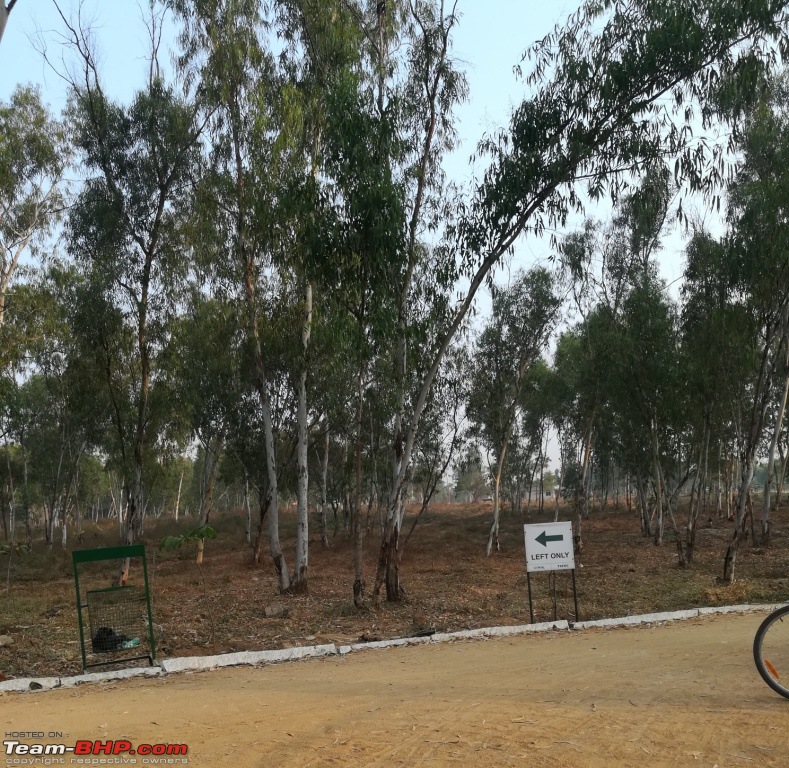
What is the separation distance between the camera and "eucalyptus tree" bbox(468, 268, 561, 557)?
27.5m

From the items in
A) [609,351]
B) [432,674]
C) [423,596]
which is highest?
[609,351]

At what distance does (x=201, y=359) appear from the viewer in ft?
82.7

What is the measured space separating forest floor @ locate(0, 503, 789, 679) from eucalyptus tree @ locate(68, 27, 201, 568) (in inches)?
157

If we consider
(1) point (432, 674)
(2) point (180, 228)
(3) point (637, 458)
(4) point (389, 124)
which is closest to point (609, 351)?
(3) point (637, 458)

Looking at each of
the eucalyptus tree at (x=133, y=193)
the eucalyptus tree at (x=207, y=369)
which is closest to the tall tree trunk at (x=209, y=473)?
the eucalyptus tree at (x=207, y=369)

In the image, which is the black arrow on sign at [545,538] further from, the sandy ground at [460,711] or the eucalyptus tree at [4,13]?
the eucalyptus tree at [4,13]

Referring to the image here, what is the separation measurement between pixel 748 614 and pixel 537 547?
12.0 feet

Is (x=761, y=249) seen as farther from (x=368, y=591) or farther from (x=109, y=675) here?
(x=109, y=675)

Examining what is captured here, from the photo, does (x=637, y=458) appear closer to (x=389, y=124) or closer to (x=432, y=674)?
(x=389, y=124)

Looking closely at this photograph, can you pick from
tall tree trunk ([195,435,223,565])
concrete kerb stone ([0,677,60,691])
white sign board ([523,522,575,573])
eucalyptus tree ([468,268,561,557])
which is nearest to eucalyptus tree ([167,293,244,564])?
tall tree trunk ([195,435,223,565])

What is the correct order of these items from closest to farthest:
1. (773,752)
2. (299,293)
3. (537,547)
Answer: (773,752), (537,547), (299,293)

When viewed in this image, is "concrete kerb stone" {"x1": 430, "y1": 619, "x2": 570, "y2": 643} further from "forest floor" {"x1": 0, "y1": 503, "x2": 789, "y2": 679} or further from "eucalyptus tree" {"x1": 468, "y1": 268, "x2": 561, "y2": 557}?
"eucalyptus tree" {"x1": 468, "y1": 268, "x2": 561, "y2": 557}

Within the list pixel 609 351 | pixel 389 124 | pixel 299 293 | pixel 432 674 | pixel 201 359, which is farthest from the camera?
pixel 201 359

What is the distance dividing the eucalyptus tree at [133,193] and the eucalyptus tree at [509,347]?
1208cm
